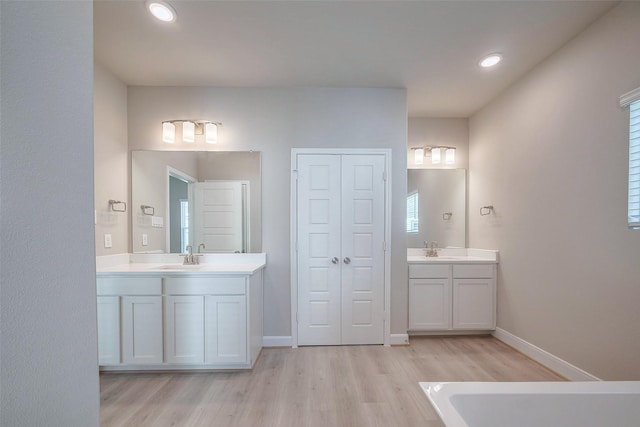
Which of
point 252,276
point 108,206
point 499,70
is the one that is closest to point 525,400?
point 252,276

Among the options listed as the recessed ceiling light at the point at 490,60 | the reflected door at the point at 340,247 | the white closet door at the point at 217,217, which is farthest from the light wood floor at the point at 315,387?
the recessed ceiling light at the point at 490,60

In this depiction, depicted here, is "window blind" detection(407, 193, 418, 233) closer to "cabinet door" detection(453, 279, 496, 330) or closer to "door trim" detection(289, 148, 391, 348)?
"door trim" detection(289, 148, 391, 348)

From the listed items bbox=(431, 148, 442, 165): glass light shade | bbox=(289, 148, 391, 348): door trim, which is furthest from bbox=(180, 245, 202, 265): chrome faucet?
bbox=(431, 148, 442, 165): glass light shade

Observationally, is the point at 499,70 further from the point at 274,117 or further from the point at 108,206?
the point at 108,206

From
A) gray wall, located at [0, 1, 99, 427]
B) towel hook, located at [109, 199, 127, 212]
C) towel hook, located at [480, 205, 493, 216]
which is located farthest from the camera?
towel hook, located at [480, 205, 493, 216]

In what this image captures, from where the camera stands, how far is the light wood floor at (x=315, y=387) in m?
1.75

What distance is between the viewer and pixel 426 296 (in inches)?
115

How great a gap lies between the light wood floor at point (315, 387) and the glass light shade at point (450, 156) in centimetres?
211

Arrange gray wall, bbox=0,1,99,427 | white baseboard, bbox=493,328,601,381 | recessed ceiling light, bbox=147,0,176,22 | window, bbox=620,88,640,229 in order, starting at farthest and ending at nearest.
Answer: white baseboard, bbox=493,328,601,381 → recessed ceiling light, bbox=147,0,176,22 → window, bbox=620,88,640,229 → gray wall, bbox=0,1,99,427

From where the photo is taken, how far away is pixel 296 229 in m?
2.78

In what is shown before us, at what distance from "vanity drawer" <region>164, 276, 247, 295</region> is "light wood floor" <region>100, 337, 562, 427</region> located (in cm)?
70

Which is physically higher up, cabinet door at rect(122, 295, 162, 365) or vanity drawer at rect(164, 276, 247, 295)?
vanity drawer at rect(164, 276, 247, 295)

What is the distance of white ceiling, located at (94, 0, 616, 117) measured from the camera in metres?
1.81

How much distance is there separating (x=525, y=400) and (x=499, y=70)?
2612 mm
